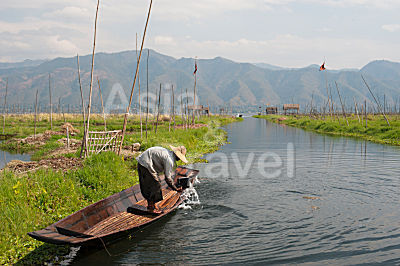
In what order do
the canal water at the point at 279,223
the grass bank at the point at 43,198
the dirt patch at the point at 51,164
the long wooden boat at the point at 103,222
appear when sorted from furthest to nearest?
the dirt patch at the point at 51,164
the canal water at the point at 279,223
the grass bank at the point at 43,198
the long wooden boat at the point at 103,222

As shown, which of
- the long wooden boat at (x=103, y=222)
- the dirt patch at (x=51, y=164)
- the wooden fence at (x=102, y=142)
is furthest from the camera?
the wooden fence at (x=102, y=142)

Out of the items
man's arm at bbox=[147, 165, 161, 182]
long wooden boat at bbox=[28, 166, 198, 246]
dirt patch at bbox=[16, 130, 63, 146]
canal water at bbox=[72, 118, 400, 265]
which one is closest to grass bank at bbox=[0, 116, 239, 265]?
long wooden boat at bbox=[28, 166, 198, 246]

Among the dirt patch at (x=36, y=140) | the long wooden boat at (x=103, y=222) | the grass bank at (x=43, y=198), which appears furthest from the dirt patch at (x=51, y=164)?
the dirt patch at (x=36, y=140)

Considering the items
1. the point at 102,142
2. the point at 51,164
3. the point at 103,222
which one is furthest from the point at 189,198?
the point at 102,142

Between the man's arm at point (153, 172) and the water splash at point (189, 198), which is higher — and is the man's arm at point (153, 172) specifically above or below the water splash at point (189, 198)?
above

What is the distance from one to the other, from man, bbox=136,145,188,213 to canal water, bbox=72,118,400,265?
2.86 feet

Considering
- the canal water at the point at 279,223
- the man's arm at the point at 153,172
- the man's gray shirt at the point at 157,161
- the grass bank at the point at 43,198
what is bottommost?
the canal water at the point at 279,223

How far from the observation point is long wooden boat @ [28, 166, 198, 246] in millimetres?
5654

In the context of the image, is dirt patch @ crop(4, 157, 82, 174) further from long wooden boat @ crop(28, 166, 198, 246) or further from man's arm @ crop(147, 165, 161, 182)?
man's arm @ crop(147, 165, 161, 182)

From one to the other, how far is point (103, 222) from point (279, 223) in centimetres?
416

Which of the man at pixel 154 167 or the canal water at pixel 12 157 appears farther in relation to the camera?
the canal water at pixel 12 157

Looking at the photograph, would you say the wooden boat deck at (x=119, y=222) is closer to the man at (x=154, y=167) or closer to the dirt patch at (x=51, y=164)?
the man at (x=154, y=167)

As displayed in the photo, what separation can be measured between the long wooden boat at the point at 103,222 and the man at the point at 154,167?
0.48 metres

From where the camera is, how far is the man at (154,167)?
745 centimetres
